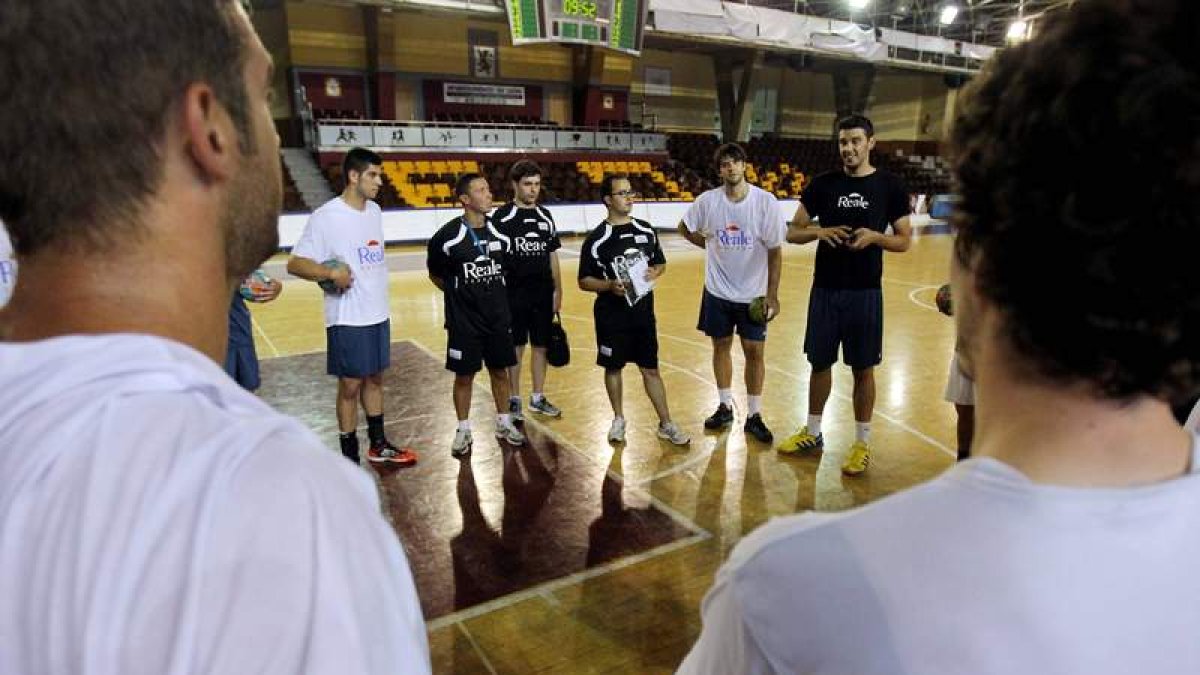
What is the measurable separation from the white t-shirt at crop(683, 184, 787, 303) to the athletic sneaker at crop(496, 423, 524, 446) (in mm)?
1708

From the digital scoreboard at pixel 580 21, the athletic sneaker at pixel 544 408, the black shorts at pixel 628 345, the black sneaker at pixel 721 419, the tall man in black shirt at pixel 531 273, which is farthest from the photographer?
the digital scoreboard at pixel 580 21

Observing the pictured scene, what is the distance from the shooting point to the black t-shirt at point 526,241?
523 cm

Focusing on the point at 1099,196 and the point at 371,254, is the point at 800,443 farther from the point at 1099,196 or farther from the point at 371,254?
the point at 1099,196

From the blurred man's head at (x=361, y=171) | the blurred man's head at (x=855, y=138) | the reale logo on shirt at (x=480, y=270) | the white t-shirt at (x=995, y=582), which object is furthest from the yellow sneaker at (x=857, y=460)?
the white t-shirt at (x=995, y=582)

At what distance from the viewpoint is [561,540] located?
3479 mm

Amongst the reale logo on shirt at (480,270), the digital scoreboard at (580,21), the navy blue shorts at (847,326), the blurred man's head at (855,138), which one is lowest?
the navy blue shorts at (847,326)

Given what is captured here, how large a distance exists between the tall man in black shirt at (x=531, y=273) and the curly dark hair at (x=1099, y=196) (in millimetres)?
4599

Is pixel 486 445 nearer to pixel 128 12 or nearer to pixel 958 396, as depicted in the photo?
pixel 958 396

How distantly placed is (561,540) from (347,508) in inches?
117

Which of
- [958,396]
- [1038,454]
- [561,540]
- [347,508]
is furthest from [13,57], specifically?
[958,396]

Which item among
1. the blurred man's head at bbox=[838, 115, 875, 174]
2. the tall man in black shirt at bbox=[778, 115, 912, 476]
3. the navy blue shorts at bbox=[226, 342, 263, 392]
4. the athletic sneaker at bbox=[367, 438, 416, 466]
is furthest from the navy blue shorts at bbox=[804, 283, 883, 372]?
the navy blue shorts at bbox=[226, 342, 263, 392]

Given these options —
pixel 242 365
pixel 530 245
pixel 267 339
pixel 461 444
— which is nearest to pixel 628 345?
pixel 530 245

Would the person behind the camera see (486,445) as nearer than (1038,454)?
No

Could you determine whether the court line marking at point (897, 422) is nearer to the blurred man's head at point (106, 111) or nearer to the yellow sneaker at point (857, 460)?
the yellow sneaker at point (857, 460)
